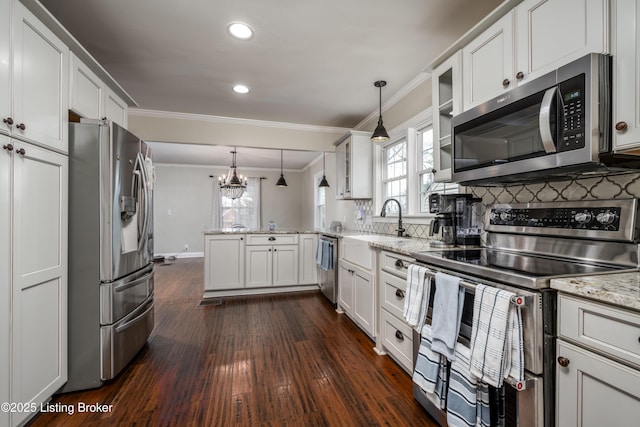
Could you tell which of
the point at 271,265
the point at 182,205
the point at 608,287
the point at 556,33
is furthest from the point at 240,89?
the point at 182,205

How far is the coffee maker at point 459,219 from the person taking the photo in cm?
197

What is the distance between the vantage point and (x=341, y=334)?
2.72 metres

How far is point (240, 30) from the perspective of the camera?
206 cm

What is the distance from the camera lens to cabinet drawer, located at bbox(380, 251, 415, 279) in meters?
1.93

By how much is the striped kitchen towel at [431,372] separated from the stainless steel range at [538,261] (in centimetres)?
15

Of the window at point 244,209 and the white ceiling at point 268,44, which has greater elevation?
the white ceiling at point 268,44

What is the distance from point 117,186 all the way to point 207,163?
603cm

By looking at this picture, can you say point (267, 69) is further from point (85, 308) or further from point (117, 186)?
point (85, 308)

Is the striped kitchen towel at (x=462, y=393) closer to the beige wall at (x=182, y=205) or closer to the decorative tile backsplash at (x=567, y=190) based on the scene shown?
the decorative tile backsplash at (x=567, y=190)

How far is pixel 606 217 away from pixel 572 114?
0.48m

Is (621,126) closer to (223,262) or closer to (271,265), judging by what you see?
(271,265)

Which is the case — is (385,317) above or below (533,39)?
below

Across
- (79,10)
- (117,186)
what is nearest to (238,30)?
(79,10)

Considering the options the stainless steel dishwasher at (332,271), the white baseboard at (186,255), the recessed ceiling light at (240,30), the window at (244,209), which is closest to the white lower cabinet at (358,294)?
the stainless steel dishwasher at (332,271)
